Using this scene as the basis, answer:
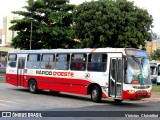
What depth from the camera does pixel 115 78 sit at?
60.8ft

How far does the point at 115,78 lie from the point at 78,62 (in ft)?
9.74

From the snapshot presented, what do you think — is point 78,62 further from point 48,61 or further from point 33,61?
point 33,61

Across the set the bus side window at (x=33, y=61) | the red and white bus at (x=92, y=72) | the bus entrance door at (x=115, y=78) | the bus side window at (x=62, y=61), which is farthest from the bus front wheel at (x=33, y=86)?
the bus entrance door at (x=115, y=78)

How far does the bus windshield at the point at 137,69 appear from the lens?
1827 centimetres

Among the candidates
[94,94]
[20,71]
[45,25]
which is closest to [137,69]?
[94,94]

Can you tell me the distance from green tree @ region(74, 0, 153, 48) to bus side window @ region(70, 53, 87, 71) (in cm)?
1182

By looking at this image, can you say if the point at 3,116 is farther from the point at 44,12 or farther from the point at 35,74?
the point at 44,12

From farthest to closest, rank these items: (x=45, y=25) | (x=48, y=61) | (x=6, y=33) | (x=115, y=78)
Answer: (x=6, y=33) < (x=45, y=25) < (x=48, y=61) < (x=115, y=78)

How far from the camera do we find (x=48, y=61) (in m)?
22.8

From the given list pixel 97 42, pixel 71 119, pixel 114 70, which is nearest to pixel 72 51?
pixel 114 70

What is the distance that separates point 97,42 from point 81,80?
14.0m

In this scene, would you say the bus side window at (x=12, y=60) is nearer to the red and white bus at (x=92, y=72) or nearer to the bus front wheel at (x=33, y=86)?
the red and white bus at (x=92, y=72)

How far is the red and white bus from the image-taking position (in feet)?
60.2

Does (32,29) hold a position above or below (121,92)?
above
